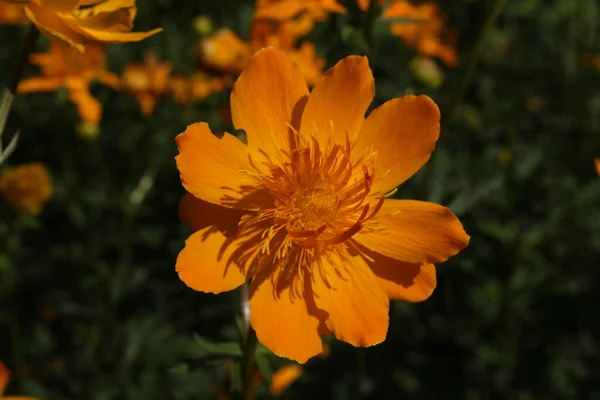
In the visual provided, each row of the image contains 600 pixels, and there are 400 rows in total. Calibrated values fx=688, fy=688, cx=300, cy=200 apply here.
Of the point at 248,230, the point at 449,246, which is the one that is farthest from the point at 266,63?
the point at 449,246

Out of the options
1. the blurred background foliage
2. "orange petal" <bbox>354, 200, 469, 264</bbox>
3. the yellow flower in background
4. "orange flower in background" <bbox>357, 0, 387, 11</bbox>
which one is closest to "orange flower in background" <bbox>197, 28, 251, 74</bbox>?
the blurred background foliage

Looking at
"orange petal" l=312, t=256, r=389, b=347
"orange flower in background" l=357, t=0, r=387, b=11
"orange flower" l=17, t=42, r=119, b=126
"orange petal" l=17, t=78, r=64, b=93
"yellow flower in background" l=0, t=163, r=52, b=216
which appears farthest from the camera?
"orange flower" l=17, t=42, r=119, b=126

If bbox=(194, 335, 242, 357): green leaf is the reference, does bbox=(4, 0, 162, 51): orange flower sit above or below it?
above

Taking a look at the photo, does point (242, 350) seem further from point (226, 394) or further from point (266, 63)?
point (226, 394)

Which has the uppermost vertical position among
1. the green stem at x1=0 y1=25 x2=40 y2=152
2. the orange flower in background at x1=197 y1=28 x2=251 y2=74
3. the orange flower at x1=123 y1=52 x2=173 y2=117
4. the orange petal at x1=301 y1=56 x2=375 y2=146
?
the green stem at x1=0 y1=25 x2=40 y2=152

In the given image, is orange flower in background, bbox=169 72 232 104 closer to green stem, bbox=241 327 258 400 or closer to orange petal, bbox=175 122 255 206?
orange petal, bbox=175 122 255 206

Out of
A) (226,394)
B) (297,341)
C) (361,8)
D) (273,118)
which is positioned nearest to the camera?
(297,341)

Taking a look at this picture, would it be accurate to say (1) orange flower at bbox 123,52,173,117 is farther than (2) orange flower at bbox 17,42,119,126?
Yes
